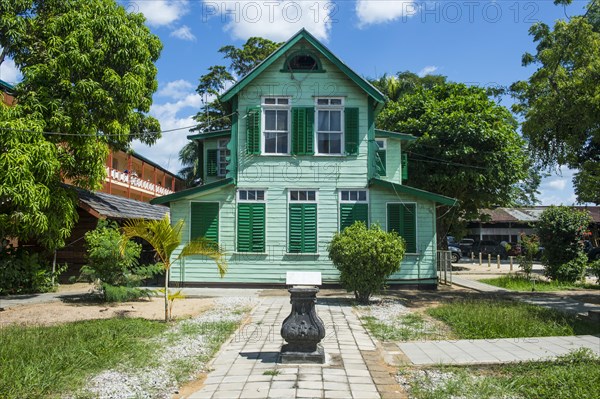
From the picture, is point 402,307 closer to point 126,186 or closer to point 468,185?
point 468,185

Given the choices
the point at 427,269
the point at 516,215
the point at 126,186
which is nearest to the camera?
the point at 427,269

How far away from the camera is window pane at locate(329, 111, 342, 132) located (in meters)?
17.2

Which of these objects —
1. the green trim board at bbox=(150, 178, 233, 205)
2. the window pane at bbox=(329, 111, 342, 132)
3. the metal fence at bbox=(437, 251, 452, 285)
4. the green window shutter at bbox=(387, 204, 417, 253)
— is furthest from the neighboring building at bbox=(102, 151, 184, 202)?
the metal fence at bbox=(437, 251, 452, 285)

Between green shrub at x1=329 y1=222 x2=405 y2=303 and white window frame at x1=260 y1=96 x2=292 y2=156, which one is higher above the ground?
white window frame at x1=260 y1=96 x2=292 y2=156

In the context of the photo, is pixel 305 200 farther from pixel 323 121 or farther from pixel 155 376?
pixel 155 376

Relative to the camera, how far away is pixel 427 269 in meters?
16.5

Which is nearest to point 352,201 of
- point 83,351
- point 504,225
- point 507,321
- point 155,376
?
point 507,321

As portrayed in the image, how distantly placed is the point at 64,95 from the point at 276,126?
258 inches

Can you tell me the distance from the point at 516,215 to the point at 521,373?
148 feet

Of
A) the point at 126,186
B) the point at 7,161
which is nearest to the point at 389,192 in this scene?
the point at 7,161

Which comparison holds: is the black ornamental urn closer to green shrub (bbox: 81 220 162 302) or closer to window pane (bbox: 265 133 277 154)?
green shrub (bbox: 81 220 162 302)

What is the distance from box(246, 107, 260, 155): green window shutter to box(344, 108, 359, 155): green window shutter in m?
2.92

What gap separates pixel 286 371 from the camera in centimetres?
654

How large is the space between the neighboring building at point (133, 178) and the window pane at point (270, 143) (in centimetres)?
894
